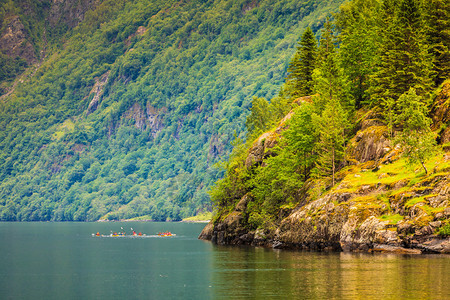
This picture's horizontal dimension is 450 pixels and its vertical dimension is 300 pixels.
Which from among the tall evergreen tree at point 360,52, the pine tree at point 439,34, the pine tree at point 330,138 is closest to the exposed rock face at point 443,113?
the pine tree at point 439,34

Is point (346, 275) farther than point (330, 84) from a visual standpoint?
No

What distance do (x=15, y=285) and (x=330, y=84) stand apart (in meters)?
72.7

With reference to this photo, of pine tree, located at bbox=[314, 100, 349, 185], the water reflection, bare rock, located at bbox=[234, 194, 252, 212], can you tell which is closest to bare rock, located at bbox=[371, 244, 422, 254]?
the water reflection

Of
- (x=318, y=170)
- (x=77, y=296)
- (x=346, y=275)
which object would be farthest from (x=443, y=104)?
(x=77, y=296)

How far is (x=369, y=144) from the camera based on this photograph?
102438 mm

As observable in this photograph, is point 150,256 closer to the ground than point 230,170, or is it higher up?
closer to the ground

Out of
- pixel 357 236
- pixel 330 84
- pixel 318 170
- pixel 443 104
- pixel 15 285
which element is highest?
pixel 330 84

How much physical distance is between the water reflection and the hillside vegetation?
20.2 feet

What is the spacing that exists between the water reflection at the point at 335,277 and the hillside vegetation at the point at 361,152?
6161 millimetres

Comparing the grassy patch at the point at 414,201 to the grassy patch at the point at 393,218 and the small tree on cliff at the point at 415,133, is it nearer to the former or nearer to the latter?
the grassy patch at the point at 393,218

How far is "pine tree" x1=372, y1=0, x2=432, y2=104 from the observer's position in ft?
334

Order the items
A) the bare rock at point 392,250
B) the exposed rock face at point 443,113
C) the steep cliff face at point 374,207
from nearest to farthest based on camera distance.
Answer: the bare rock at point 392,250 → the steep cliff face at point 374,207 → the exposed rock face at point 443,113

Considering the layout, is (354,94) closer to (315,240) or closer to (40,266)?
(315,240)

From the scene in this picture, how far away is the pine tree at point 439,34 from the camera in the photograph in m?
104
